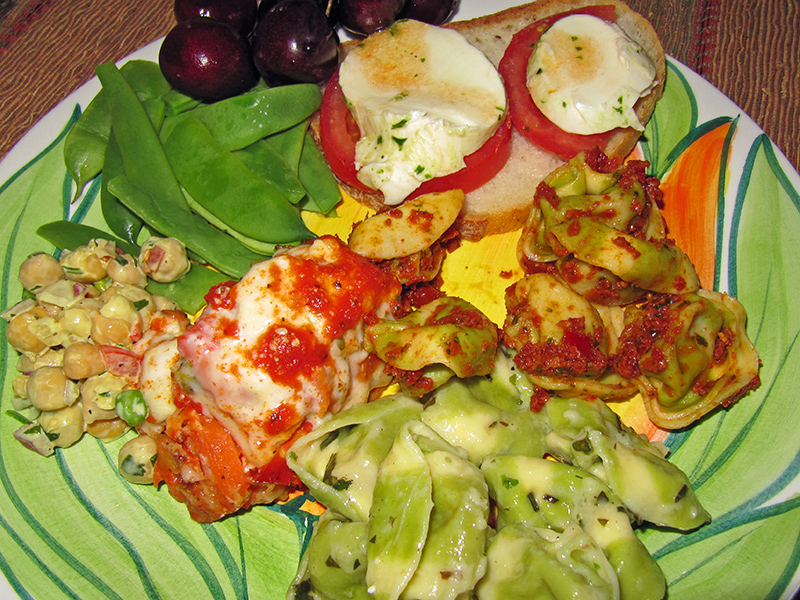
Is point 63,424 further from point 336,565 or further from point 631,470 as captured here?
point 631,470

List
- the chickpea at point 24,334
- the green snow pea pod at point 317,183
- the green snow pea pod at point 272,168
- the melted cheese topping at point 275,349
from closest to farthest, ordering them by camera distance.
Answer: the melted cheese topping at point 275,349, the chickpea at point 24,334, the green snow pea pod at point 272,168, the green snow pea pod at point 317,183

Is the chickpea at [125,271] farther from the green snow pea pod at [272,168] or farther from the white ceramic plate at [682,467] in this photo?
the green snow pea pod at [272,168]

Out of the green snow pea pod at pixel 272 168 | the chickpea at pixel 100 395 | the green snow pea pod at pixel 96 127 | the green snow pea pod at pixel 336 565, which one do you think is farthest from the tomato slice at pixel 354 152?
the green snow pea pod at pixel 336 565

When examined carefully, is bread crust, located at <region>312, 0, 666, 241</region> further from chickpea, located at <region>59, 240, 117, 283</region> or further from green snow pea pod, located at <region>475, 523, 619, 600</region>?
green snow pea pod, located at <region>475, 523, 619, 600</region>

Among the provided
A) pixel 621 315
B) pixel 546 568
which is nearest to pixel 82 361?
pixel 546 568

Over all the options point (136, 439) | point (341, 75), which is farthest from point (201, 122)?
point (136, 439)

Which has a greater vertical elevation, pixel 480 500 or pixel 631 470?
pixel 480 500

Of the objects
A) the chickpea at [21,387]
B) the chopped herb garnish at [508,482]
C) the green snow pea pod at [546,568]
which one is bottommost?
the green snow pea pod at [546,568]
